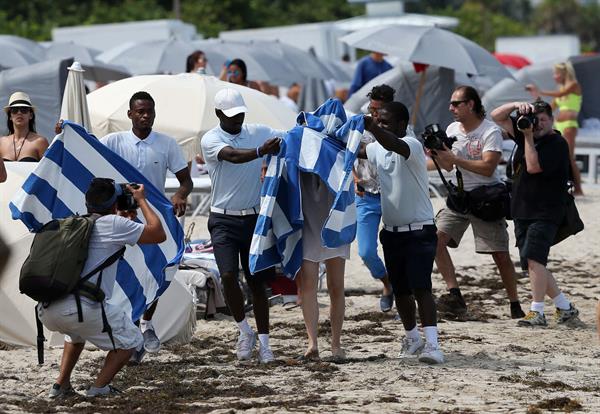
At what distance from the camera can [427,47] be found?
15.6m

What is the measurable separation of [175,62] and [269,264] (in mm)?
12462

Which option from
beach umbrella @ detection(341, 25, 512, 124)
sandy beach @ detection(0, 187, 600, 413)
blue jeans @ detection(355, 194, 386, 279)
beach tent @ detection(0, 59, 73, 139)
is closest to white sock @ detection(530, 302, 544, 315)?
sandy beach @ detection(0, 187, 600, 413)

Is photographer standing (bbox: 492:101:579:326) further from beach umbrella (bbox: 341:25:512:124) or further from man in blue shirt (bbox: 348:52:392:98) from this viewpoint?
man in blue shirt (bbox: 348:52:392:98)

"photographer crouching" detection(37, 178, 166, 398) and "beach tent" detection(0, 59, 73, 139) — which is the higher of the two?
"beach tent" detection(0, 59, 73, 139)

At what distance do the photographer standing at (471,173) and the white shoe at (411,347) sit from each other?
1.31m

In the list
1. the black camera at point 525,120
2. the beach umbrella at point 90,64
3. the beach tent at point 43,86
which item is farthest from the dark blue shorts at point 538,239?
the beach umbrella at point 90,64

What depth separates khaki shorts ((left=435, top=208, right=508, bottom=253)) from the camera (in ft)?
32.0

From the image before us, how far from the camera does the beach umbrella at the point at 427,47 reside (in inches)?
607

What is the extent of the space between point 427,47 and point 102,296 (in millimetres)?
9438

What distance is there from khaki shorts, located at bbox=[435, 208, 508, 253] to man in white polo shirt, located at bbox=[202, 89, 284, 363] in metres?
1.93

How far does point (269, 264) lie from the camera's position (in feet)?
26.6

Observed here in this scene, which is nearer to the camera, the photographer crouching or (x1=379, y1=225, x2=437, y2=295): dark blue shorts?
the photographer crouching

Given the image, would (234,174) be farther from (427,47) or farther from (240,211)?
(427,47)

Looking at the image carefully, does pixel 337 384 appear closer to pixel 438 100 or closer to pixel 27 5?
pixel 438 100
